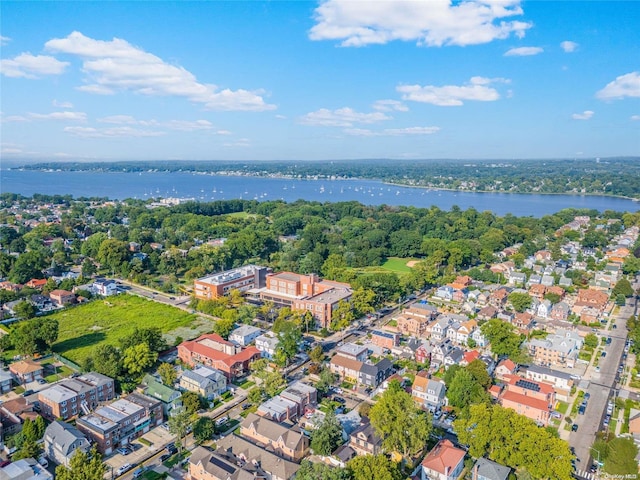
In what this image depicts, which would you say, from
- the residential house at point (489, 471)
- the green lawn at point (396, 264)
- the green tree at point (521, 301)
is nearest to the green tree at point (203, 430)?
the residential house at point (489, 471)

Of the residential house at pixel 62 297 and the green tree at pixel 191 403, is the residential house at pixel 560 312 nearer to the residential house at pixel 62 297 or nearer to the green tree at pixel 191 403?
the green tree at pixel 191 403

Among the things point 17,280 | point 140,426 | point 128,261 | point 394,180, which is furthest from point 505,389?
point 394,180

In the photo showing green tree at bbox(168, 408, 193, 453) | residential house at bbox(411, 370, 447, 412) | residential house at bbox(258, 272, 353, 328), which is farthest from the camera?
residential house at bbox(258, 272, 353, 328)

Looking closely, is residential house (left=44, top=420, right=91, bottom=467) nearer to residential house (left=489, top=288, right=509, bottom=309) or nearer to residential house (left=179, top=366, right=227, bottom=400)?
residential house (left=179, top=366, right=227, bottom=400)

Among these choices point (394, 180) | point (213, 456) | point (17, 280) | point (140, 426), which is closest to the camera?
point (213, 456)

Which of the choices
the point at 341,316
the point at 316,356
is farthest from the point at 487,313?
the point at 316,356

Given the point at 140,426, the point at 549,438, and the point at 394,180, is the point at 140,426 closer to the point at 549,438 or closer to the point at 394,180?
the point at 549,438

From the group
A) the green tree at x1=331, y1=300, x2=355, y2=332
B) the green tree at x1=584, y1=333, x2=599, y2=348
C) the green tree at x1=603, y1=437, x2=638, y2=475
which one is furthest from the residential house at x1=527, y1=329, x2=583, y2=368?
the green tree at x1=331, y1=300, x2=355, y2=332
